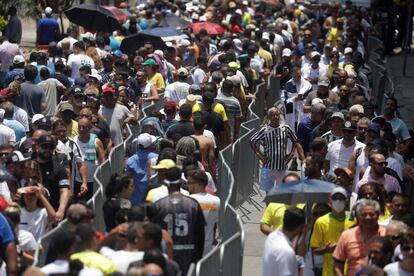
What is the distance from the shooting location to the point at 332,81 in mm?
22922

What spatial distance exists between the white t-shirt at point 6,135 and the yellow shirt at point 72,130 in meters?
0.68

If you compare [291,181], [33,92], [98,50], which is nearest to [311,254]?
[291,181]

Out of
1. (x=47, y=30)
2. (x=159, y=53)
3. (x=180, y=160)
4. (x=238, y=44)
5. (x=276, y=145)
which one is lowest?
(x=238, y=44)

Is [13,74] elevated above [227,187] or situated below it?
above

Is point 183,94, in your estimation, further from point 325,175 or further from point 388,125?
point 325,175

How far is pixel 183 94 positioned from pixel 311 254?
8.31 meters

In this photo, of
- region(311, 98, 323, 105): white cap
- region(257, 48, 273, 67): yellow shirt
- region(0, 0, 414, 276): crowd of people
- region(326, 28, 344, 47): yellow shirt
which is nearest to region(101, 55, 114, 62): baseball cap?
region(0, 0, 414, 276): crowd of people

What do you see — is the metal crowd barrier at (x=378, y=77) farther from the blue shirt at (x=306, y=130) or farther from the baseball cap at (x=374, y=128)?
the baseball cap at (x=374, y=128)

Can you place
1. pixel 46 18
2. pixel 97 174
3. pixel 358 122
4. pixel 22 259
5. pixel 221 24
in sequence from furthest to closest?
pixel 221 24 < pixel 46 18 < pixel 358 122 < pixel 97 174 < pixel 22 259

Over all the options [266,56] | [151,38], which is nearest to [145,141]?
[151,38]

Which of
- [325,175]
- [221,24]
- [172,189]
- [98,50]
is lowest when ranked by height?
[221,24]

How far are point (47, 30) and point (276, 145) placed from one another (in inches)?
470

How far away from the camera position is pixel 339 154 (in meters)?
16.4

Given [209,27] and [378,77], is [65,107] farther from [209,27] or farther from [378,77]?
[209,27]
